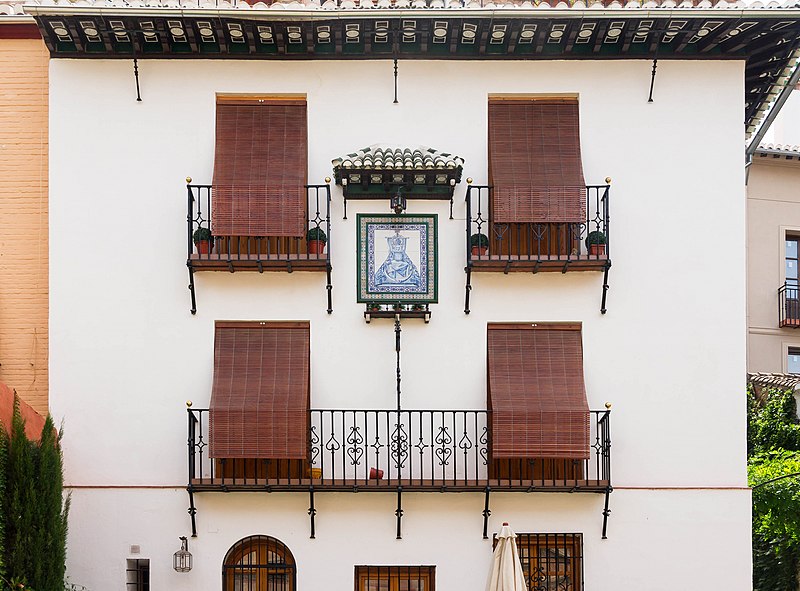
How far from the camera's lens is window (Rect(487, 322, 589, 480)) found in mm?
11617

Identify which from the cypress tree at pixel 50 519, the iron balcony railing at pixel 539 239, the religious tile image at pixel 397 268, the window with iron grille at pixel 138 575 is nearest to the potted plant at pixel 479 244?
the iron balcony railing at pixel 539 239

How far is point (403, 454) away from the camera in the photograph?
11.8 m

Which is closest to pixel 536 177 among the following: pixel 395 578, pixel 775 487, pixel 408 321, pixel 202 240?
pixel 408 321

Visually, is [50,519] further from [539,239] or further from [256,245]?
[539,239]

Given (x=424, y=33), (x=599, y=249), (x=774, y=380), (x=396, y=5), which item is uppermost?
(x=396, y=5)

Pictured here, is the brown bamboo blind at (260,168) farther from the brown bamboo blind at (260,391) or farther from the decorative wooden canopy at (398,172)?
the brown bamboo blind at (260,391)

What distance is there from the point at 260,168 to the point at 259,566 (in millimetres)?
4459

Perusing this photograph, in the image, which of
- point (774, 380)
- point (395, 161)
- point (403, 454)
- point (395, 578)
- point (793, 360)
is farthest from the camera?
point (793, 360)

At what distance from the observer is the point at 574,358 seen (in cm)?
1200

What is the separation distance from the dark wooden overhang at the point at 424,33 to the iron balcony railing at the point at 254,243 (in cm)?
165

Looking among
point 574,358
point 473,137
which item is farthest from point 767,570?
point 473,137

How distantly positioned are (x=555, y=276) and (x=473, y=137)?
1861mm

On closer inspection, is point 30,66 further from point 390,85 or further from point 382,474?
point 382,474

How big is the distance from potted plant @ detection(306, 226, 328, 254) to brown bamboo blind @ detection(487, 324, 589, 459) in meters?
2.13
